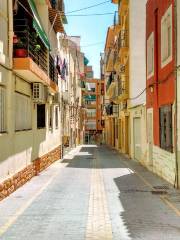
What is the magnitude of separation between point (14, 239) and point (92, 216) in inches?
98.0

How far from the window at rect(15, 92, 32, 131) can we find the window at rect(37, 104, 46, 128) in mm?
2578

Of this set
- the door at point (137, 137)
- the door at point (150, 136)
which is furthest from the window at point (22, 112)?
the door at point (137, 137)

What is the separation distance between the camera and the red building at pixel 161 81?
52.0 ft

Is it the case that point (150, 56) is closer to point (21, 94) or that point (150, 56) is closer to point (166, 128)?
point (166, 128)

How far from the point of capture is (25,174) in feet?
55.0

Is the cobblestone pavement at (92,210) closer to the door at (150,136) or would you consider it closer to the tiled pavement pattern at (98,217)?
the tiled pavement pattern at (98,217)

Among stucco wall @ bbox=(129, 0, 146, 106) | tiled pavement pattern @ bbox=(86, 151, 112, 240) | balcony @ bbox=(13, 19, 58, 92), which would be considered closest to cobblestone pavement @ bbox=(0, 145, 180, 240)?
tiled pavement pattern @ bbox=(86, 151, 112, 240)

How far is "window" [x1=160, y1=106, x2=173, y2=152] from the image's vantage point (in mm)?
15969

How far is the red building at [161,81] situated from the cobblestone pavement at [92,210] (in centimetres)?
114

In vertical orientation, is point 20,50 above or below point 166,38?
below

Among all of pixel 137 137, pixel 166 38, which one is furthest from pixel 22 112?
pixel 137 137

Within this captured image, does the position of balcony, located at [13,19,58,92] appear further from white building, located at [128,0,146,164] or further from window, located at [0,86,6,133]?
white building, located at [128,0,146,164]

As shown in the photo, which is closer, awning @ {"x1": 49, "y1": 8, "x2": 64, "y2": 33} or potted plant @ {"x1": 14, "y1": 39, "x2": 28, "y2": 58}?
potted plant @ {"x1": 14, "y1": 39, "x2": 28, "y2": 58}

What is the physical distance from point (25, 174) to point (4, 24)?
5491 millimetres
